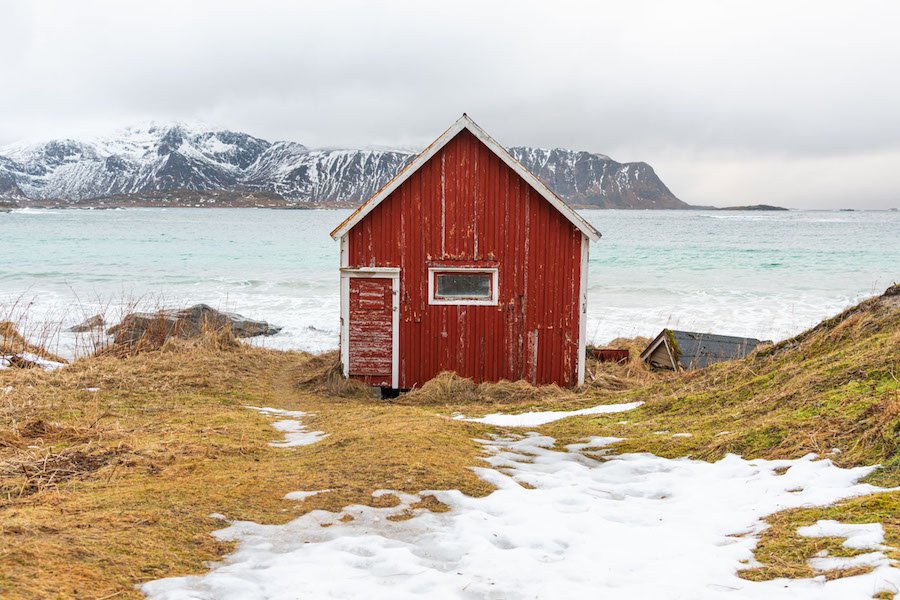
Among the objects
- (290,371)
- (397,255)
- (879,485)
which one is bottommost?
(290,371)

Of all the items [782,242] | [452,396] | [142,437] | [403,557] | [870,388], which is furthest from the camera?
[782,242]

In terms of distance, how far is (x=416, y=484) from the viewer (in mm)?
6273

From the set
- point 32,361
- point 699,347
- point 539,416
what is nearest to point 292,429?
point 539,416

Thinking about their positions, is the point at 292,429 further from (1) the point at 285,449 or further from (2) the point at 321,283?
(2) the point at 321,283

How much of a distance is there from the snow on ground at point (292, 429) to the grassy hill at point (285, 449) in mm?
211

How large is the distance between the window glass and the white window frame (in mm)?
70

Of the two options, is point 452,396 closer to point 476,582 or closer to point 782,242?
point 476,582

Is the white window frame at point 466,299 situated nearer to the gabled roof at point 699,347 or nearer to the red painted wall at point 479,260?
the red painted wall at point 479,260

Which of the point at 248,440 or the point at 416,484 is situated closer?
the point at 416,484

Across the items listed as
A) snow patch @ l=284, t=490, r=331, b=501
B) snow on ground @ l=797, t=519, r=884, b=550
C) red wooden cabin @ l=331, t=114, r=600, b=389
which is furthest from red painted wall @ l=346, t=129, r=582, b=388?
snow on ground @ l=797, t=519, r=884, b=550

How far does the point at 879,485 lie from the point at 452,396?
893cm

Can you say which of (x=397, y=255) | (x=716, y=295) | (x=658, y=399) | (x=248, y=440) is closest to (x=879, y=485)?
(x=658, y=399)

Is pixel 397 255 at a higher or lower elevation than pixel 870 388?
higher

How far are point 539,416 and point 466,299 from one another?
4472mm
